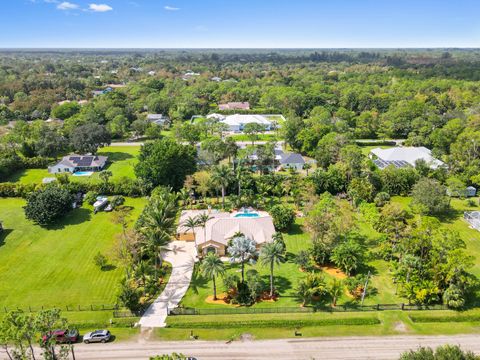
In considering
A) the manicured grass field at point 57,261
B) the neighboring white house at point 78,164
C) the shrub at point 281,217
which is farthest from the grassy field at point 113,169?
the shrub at point 281,217

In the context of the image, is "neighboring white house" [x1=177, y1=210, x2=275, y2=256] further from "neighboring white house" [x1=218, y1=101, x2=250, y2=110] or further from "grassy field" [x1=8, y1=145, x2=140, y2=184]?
"neighboring white house" [x1=218, y1=101, x2=250, y2=110]

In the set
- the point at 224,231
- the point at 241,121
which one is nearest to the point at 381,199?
the point at 224,231

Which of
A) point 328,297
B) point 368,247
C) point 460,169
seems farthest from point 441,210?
point 328,297

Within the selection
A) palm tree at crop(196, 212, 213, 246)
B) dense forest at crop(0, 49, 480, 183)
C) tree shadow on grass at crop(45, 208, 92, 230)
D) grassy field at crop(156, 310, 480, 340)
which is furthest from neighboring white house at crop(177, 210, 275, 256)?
dense forest at crop(0, 49, 480, 183)

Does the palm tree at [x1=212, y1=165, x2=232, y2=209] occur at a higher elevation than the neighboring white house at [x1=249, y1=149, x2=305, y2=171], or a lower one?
higher

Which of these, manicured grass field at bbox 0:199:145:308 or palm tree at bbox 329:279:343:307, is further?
manicured grass field at bbox 0:199:145:308

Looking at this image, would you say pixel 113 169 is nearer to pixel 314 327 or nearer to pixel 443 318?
pixel 314 327

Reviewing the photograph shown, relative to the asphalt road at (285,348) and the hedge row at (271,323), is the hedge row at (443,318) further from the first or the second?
the hedge row at (271,323)
